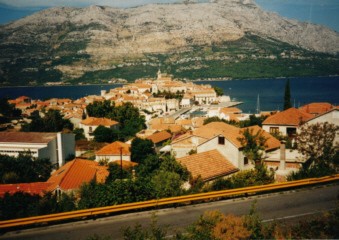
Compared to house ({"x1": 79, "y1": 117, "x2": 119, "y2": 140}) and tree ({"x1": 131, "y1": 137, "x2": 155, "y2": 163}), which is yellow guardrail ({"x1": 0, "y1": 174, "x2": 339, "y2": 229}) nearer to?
tree ({"x1": 131, "y1": 137, "x2": 155, "y2": 163})

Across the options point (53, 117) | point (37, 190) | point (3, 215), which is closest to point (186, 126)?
A: point (53, 117)

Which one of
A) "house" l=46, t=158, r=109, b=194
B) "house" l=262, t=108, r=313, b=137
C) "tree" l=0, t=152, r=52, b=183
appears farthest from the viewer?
"house" l=262, t=108, r=313, b=137

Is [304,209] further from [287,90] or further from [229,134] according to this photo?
[287,90]

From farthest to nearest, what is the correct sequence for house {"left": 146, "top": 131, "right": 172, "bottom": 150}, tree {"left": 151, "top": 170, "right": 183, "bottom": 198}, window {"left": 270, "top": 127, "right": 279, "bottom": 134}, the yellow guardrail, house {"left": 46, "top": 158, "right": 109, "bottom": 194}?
house {"left": 146, "top": 131, "right": 172, "bottom": 150}
window {"left": 270, "top": 127, "right": 279, "bottom": 134}
house {"left": 46, "top": 158, "right": 109, "bottom": 194}
tree {"left": 151, "top": 170, "right": 183, "bottom": 198}
the yellow guardrail

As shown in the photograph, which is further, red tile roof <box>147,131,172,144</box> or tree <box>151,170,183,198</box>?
red tile roof <box>147,131,172,144</box>

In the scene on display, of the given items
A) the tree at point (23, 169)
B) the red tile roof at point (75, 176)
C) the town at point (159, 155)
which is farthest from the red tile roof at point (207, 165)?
the tree at point (23, 169)

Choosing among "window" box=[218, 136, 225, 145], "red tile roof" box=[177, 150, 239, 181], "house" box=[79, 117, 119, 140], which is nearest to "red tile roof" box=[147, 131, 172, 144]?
"house" box=[79, 117, 119, 140]

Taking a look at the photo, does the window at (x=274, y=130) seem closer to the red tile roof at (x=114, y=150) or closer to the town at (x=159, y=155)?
the town at (x=159, y=155)

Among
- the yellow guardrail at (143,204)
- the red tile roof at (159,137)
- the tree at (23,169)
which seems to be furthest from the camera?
the red tile roof at (159,137)
